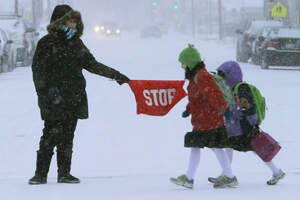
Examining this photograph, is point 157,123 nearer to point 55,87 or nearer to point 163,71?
point 55,87

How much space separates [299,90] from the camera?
19.3 metres

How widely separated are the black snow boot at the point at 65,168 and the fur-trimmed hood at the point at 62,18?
3.48 ft

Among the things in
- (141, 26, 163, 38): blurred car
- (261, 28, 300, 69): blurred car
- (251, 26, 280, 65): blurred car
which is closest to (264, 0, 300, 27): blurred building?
(251, 26, 280, 65): blurred car

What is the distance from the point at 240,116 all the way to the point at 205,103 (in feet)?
1.49

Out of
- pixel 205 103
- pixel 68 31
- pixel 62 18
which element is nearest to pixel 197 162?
pixel 205 103

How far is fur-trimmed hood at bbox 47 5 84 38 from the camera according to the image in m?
7.30

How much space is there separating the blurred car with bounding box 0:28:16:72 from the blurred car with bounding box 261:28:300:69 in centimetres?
812

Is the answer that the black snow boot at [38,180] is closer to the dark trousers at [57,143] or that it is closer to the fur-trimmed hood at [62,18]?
the dark trousers at [57,143]

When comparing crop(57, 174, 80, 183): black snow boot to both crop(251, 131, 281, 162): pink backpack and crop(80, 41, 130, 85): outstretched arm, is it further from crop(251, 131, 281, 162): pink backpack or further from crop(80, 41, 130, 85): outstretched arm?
crop(251, 131, 281, 162): pink backpack

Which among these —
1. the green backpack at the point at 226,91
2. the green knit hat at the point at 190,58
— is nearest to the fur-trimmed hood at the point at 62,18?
the green knit hat at the point at 190,58

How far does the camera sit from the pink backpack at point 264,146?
732cm

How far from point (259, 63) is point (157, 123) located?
17611 mm

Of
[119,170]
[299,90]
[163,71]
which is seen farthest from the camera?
[163,71]

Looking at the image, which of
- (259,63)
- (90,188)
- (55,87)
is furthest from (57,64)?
(259,63)
